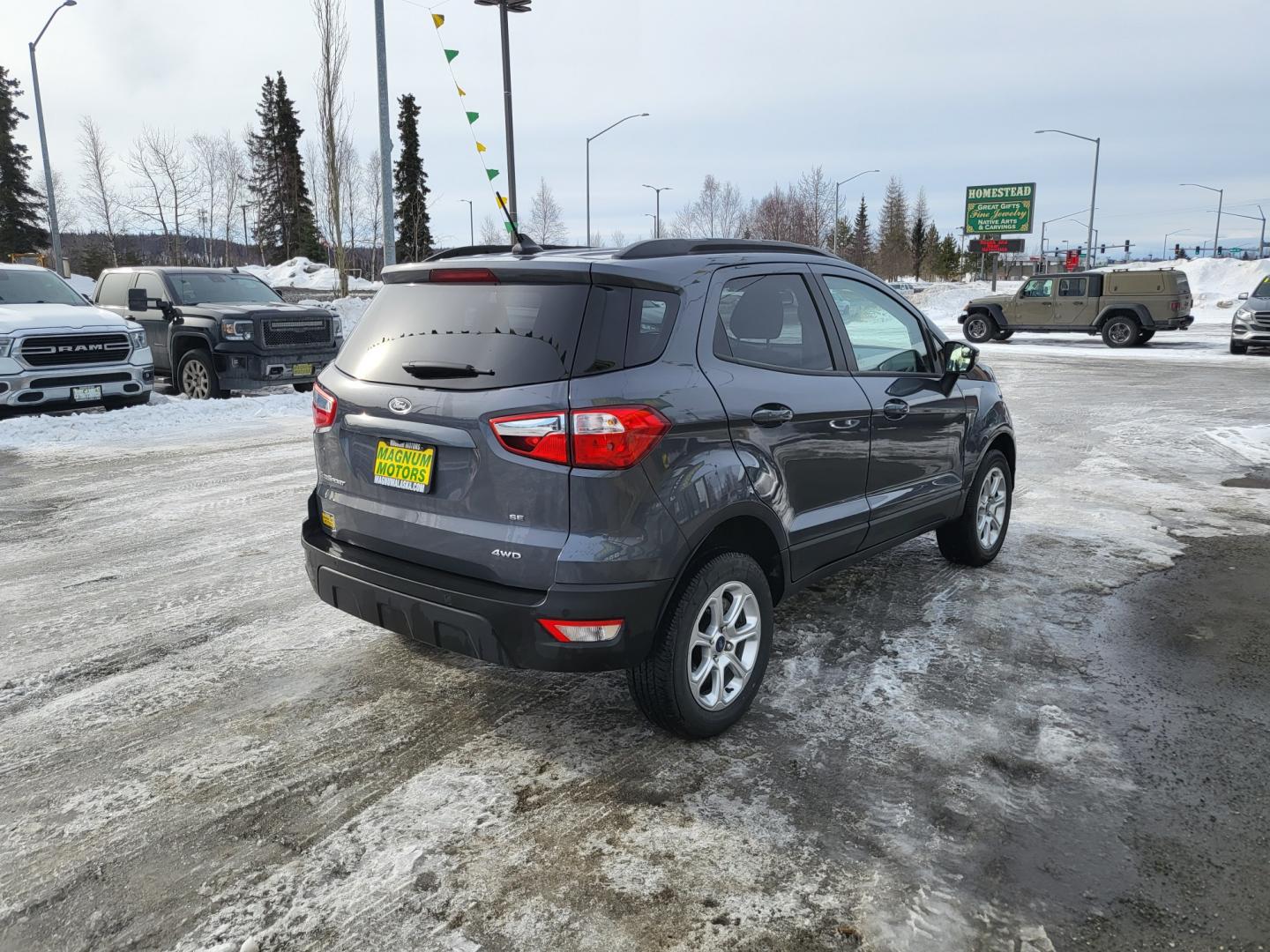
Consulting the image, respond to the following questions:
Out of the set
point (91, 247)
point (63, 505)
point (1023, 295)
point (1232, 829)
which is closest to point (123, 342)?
point (63, 505)

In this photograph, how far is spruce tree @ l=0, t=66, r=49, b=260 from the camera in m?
61.3

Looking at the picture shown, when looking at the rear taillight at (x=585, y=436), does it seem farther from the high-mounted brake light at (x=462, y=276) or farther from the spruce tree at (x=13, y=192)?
the spruce tree at (x=13, y=192)

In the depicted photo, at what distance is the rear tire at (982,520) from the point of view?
5457 millimetres

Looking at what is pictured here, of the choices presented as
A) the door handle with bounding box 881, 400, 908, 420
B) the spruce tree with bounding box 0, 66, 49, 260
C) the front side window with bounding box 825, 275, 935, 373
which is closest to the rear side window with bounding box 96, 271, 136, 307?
the front side window with bounding box 825, 275, 935, 373

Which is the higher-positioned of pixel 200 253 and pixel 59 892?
pixel 200 253

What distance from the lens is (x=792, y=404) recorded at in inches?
148

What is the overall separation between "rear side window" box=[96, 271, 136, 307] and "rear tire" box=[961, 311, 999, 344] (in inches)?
847

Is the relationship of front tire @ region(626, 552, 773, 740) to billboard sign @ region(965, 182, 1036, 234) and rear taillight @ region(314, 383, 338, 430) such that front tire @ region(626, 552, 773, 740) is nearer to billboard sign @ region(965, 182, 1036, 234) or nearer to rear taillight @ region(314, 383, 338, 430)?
rear taillight @ region(314, 383, 338, 430)

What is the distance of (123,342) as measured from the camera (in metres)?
11.4

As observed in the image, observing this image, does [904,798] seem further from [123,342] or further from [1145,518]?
[123,342]

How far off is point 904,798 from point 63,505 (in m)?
6.76

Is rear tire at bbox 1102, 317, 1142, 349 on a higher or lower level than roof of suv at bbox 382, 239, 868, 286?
lower

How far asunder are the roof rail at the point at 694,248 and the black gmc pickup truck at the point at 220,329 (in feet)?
32.7

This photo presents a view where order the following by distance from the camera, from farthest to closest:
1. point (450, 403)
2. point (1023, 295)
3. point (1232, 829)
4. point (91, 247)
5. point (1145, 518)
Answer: point (91, 247) < point (1023, 295) < point (1145, 518) < point (450, 403) < point (1232, 829)
